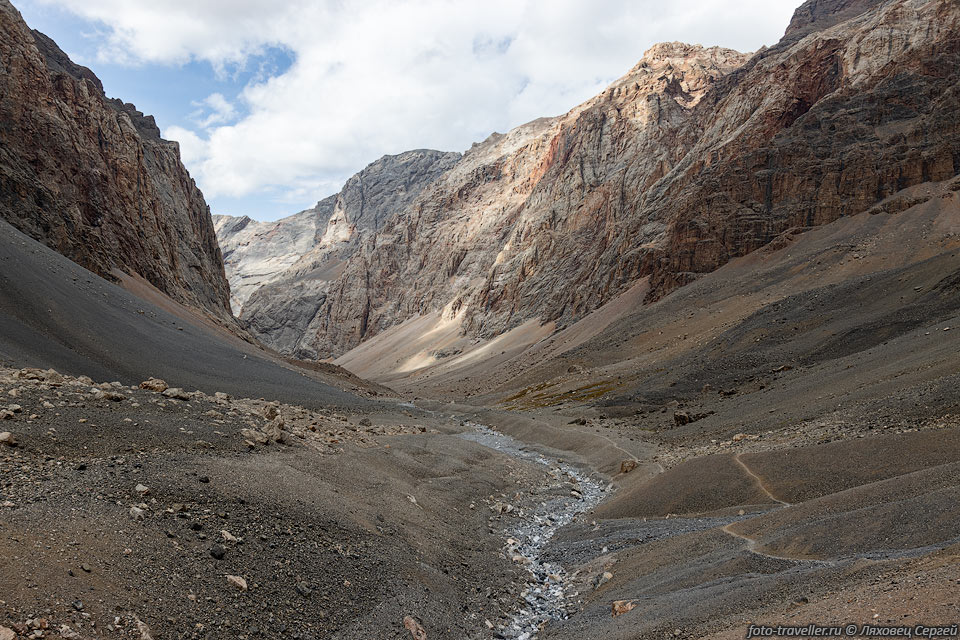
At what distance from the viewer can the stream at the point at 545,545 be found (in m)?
12.4

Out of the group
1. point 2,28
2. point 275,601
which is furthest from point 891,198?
point 2,28

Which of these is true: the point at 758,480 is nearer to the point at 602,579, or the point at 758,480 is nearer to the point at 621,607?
the point at 602,579

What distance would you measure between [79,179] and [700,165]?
90.0 metres

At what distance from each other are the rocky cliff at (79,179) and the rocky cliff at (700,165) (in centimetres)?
6387

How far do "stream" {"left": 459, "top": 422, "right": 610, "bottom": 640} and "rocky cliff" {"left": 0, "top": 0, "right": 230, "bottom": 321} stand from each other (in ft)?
180

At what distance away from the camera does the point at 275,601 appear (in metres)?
9.83

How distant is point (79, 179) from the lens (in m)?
68.6

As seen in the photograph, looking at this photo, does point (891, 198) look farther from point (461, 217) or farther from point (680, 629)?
point (461, 217)

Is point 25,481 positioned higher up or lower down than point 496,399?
higher up

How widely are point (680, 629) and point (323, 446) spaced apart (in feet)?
43.7

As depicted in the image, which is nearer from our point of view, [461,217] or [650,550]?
[650,550]

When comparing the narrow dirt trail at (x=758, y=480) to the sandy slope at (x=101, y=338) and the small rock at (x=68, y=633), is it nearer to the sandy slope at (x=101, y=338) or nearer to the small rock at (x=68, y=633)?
the small rock at (x=68, y=633)

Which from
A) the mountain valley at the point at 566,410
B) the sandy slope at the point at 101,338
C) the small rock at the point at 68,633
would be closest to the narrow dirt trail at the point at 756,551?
the mountain valley at the point at 566,410

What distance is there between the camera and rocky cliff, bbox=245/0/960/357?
271 ft
